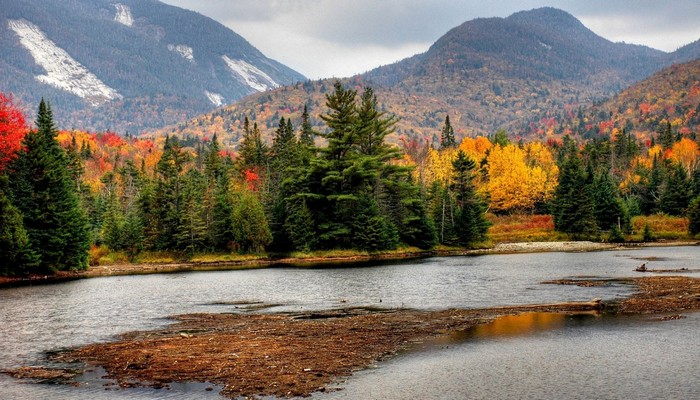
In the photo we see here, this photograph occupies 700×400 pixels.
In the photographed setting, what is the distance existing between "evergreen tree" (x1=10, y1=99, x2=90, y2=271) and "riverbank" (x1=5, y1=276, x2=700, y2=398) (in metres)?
45.7

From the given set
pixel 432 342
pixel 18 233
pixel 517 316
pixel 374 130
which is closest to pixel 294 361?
pixel 432 342

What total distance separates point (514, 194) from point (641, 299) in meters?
108

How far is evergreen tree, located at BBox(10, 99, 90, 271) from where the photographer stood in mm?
75875

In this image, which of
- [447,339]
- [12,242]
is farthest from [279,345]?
[12,242]

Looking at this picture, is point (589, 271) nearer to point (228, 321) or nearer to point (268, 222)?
point (228, 321)

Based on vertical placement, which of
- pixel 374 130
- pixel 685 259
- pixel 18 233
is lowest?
pixel 685 259

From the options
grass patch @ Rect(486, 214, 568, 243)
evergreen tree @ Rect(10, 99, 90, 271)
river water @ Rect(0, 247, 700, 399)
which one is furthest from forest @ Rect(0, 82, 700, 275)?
river water @ Rect(0, 247, 700, 399)

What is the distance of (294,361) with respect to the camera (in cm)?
2509

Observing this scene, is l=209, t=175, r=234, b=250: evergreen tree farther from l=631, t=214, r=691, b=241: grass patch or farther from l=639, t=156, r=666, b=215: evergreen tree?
l=639, t=156, r=666, b=215: evergreen tree

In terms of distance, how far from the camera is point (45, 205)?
254 ft

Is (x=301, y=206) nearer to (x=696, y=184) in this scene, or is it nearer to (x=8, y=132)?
(x=8, y=132)

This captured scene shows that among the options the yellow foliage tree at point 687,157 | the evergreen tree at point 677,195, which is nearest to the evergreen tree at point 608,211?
the evergreen tree at point 677,195

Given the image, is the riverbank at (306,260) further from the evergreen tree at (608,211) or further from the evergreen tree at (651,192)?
the evergreen tree at (651,192)

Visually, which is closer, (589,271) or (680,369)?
(680,369)
